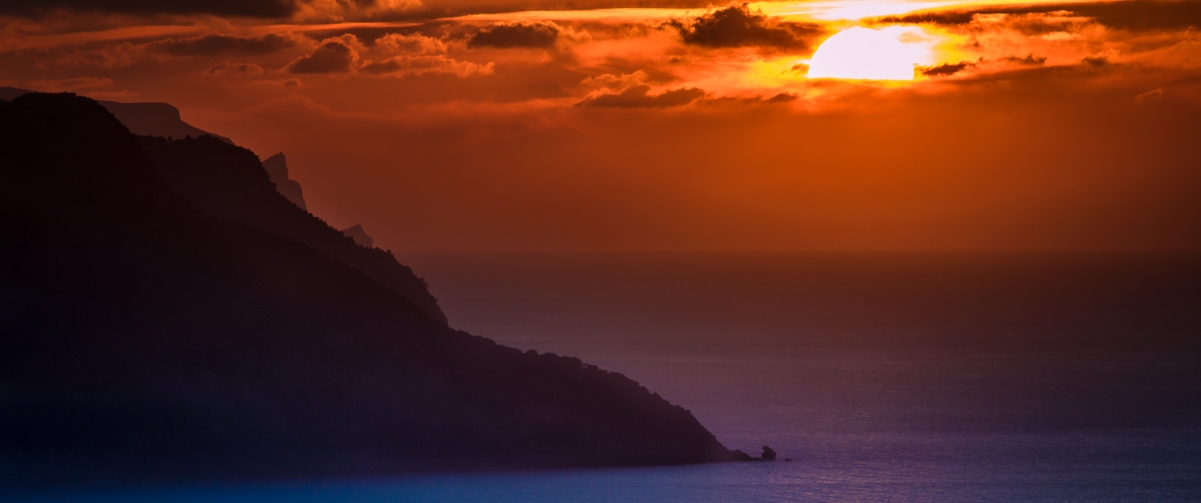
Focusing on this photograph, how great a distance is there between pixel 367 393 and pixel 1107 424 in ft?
126

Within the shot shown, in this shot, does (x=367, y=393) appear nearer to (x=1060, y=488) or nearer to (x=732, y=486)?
(x=732, y=486)

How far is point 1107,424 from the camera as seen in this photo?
54531mm

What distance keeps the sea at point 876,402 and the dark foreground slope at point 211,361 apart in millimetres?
1376

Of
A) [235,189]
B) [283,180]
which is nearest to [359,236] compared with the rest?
[283,180]

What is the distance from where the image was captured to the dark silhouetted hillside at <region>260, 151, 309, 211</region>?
2768 inches

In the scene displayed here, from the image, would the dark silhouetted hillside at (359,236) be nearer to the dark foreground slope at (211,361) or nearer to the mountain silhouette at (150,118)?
the mountain silhouette at (150,118)

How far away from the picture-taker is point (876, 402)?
6009 cm

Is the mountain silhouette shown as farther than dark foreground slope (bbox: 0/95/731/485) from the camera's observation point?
Yes

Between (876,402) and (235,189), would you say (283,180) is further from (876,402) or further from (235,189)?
(876,402)

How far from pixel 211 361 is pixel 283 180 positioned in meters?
37.0

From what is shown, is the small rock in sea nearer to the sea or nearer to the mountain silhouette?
the sea

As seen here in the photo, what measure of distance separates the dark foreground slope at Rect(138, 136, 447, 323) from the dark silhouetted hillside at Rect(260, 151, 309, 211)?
22.0m

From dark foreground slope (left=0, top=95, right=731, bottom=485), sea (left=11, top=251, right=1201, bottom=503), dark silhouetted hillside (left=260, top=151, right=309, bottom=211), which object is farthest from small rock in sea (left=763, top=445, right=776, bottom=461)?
dark silhouetted hillside (left=260, top=151, right=309, bottom=211)

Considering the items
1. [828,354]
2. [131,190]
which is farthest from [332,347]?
[828,354]
